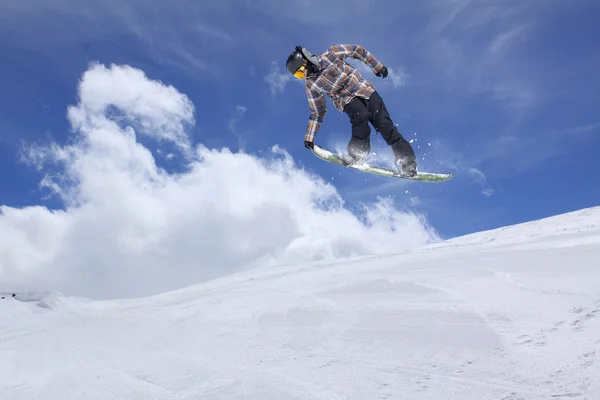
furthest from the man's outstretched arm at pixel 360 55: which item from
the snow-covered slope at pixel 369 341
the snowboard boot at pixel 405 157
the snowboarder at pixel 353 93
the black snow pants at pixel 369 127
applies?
the snow-covered slope at pixel 369 341

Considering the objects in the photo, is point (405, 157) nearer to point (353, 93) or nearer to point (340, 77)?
point (353, 93)

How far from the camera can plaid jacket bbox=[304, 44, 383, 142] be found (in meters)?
9.12

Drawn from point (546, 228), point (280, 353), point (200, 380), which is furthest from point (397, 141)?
point (200, 380)

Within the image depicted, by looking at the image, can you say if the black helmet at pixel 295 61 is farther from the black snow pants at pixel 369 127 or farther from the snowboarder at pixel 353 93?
the black snow pants at pixel 369 127

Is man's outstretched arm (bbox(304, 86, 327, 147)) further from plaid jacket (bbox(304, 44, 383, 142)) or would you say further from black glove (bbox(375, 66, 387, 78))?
black glove (bbox(375, 66, 387, 78))

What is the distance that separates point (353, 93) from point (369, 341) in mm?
5926

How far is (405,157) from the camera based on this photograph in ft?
32.1

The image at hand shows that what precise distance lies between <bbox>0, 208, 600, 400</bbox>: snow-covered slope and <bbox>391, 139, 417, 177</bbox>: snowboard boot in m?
2.61

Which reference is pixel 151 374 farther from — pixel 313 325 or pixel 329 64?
pixel 329 64

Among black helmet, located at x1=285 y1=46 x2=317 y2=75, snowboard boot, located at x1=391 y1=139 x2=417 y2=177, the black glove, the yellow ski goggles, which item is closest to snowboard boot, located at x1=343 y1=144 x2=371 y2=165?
snowboard boot, located at x1=391 y1=139 x2=417 y2=177

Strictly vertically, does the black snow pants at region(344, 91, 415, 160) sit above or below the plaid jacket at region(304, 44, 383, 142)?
below

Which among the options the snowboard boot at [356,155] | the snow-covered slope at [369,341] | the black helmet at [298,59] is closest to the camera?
the snow-covered slope at [369,341]

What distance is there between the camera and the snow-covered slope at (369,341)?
131 inches

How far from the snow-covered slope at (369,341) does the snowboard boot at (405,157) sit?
8.55 feet
